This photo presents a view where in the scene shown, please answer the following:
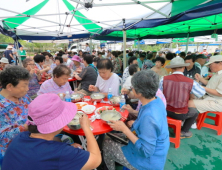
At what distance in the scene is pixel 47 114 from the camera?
919 mm

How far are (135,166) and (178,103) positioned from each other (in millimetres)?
1578

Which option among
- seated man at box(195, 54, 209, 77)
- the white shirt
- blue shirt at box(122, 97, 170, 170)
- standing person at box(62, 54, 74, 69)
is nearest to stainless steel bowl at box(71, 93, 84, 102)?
the white shirt

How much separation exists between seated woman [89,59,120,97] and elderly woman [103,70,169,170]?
133cm

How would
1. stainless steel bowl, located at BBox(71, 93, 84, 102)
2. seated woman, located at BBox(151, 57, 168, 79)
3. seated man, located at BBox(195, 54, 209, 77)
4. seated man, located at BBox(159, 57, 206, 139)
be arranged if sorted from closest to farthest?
seated man, located at BBox(159, 57, 206, 139) → stainless steel bowl, located at BBox(71, 93, 84, 102) → seated woman, located at BBox(151, 57, 168, 79) → seated man, located at BBox(195, 54, 209, 77)

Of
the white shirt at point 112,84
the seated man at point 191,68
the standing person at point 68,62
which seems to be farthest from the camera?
the standing person at point 68,62

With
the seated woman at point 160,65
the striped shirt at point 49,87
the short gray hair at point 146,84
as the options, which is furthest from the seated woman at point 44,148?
the seated woman at point 160,65

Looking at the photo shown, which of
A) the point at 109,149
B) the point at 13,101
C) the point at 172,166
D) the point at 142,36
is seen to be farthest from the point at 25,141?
the point at 142,36

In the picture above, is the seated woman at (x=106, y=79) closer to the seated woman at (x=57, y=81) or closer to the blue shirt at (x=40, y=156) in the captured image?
the seated woman at (x=57, y=81)

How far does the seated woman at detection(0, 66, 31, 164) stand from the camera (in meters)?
1.41

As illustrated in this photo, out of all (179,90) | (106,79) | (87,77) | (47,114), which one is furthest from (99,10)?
(47,114)

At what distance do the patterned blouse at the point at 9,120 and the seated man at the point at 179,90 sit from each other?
2.50 metres

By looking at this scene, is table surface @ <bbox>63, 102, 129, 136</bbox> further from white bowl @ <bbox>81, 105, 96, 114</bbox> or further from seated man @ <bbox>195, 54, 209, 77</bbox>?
seated man @ <bbox>195, 54, 209, 77</bbox>

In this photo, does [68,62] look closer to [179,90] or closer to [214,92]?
[179,90]

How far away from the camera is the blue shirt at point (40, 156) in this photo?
82cm
